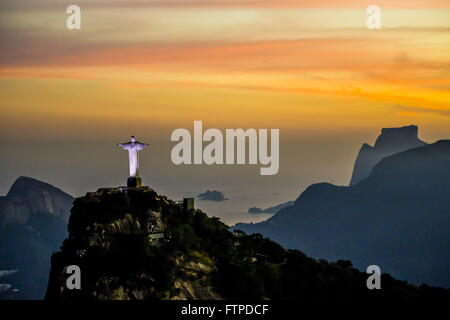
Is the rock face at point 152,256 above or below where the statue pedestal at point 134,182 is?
below

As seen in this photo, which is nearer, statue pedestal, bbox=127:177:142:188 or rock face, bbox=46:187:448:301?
rock face, bbox=46:187:448:301

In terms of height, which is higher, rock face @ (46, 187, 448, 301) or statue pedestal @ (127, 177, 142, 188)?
statue pedestal @ (127, 177, 142, 188)

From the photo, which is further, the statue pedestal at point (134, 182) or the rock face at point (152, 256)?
the statue pedestal at point (134, 182)
